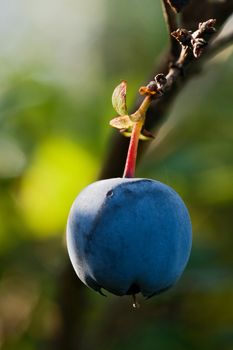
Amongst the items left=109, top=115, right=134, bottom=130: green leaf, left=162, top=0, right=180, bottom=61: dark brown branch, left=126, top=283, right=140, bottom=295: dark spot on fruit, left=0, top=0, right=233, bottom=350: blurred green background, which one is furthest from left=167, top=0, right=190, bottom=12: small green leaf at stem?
left=0, top=0, right=233, bottom=350: blurred green background

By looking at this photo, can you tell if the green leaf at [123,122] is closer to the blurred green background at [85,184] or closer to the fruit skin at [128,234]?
the fruit skin at [128,234]

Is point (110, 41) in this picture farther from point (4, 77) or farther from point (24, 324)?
point (24, 324)

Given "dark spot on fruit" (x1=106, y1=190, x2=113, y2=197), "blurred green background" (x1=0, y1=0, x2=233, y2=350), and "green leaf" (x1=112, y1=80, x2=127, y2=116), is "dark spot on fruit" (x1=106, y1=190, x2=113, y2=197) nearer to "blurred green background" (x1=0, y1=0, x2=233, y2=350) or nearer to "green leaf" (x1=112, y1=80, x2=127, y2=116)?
"green leaf" (x1=112, y1=80, x2=127, y2=116)

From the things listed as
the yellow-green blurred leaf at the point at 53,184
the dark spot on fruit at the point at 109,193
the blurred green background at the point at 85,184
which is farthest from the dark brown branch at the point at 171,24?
the yellow-green blurred leaf at the point at 53,184

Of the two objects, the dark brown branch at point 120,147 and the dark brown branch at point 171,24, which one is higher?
the dark brown branch at point 171,24

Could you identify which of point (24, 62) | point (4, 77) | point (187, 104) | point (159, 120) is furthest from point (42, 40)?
point (159, 120)
